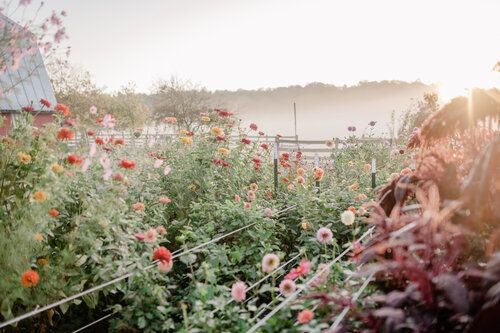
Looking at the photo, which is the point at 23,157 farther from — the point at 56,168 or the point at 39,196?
the point at 39,196

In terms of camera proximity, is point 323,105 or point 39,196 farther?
point 323,105

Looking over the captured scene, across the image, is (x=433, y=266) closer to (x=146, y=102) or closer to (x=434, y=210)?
(x=434, y=210)

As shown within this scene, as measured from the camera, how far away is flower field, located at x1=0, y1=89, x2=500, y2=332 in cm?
134

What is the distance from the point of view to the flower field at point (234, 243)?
1341 millimetres

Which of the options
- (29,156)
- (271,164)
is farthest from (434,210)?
(271,164)

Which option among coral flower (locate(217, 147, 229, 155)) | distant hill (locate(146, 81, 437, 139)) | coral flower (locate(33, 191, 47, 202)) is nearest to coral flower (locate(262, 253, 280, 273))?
coral flower (locate(33, 191, 47, 202))

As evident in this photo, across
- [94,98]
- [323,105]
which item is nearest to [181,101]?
[94,98]

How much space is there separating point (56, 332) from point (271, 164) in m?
3.84

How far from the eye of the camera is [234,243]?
3.73 m

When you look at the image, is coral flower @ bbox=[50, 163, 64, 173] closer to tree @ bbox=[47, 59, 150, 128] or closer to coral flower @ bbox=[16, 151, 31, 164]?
coral flower @ bbox=[16, 151, 31, 164]

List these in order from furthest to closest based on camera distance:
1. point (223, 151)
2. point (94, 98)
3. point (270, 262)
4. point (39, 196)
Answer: point (94, 98), point (223, 151), point (39, 196), point (270, 262)

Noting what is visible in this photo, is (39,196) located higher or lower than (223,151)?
higher

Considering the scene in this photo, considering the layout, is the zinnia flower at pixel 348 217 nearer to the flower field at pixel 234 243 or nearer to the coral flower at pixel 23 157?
the flower field at pixel 234 243

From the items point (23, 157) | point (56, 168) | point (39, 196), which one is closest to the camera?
point (39, 196)
